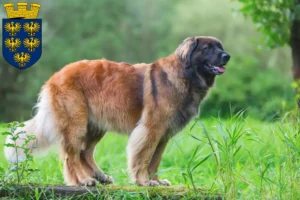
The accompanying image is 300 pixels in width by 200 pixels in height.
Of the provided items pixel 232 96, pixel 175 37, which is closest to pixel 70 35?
pixel 175 37

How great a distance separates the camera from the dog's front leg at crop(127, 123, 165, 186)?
5676 millimetres

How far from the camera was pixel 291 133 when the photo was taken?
5.21 metres

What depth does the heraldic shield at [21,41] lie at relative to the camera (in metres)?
6.65

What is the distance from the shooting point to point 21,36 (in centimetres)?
673

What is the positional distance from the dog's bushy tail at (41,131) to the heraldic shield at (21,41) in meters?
1.01

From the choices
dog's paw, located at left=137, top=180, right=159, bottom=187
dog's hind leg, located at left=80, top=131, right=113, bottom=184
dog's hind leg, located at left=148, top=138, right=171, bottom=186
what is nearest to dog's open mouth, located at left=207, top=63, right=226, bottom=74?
dog's hind leg, located at left=148, top=138, right=171, bottom=186

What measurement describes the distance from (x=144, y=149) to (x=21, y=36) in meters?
2.25

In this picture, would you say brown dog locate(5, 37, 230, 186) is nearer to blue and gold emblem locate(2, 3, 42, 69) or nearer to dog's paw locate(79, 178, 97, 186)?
dog's paw locate(79, 178, 97, 186)

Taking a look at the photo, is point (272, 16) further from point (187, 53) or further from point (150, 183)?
point (150, 183)

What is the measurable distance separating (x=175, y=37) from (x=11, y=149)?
829 inches

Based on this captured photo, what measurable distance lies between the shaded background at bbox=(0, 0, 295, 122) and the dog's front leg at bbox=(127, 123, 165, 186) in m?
17.2

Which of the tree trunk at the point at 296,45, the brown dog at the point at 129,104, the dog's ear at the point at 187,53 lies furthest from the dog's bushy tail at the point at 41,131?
the tree trunk at the point at 296,45

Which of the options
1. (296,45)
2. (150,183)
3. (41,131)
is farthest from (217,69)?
(296,45)

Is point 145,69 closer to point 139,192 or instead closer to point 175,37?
point 139,192
